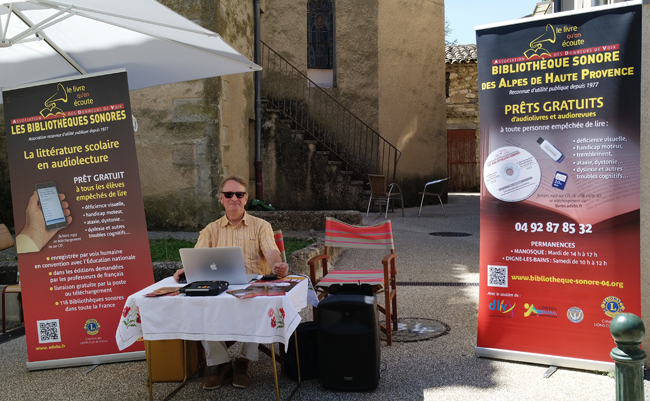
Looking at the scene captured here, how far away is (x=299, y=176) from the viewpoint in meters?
12.1

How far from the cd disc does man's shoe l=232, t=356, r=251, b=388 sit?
1.87 meters

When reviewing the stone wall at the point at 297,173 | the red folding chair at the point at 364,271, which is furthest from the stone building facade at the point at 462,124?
the red folding chair at the point at 364,271

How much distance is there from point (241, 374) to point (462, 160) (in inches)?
703

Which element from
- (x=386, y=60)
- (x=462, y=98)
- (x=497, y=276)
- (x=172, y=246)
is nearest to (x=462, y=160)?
(x=462, y=98)

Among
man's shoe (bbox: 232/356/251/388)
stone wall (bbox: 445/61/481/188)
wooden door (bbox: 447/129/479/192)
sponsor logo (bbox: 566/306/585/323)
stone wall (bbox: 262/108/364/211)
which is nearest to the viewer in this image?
man's shoe (bbox: 232/356/251/388)

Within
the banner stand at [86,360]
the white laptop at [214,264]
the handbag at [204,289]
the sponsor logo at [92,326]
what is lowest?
the banner stand at [86,360]

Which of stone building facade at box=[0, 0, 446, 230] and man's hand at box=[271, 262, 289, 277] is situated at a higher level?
stone building facade at box=[0, 0, 446, 230]

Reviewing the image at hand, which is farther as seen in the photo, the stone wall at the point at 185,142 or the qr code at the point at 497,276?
the stone wall at the point at 185,142

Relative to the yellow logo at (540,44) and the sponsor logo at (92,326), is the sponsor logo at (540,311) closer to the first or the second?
the yellow logo at (540,44)

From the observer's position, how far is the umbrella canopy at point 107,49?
385cm

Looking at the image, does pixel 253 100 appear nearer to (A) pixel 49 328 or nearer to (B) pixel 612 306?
(A) pixel 49 328

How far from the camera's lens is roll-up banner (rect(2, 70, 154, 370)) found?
3857 millimetres

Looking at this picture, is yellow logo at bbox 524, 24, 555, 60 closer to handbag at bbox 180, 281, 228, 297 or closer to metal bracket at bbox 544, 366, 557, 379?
metal bracket at bbox 544, 366, 557, 379

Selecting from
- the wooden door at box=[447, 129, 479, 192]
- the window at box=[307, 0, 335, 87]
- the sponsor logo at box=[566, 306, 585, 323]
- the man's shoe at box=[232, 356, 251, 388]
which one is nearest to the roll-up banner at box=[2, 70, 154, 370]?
the man's shoe at box=[232, 356, 251, 388]
